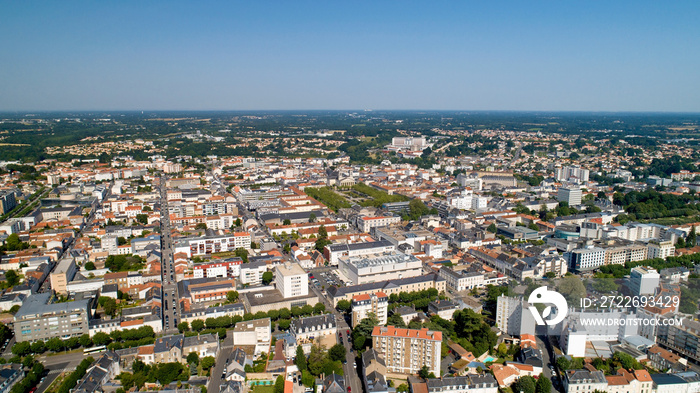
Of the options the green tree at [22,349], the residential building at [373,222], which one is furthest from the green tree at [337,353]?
the residential building at [373,222]

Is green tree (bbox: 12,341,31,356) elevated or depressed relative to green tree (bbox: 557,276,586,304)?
depressed

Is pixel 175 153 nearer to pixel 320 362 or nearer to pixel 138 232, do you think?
pixel 138 232

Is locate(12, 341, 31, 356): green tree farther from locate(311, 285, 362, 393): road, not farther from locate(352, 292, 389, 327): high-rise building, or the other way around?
locate(352, 292, 389, 327): high-rise building

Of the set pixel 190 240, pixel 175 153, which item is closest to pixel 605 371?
pixel 190 240

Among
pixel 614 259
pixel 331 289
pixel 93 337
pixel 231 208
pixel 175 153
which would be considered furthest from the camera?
pixel 175 153

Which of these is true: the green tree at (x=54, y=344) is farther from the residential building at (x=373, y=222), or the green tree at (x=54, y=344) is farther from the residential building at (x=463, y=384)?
the residential building at (x=373, y=222)

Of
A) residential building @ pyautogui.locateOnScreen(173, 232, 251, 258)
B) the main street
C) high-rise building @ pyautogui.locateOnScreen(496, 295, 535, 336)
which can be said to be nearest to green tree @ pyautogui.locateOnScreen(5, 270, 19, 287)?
residential building @ pyautogui.locateOnScreen(173, 232, 251, 258)

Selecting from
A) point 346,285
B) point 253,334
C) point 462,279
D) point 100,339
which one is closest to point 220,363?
point 253,334
